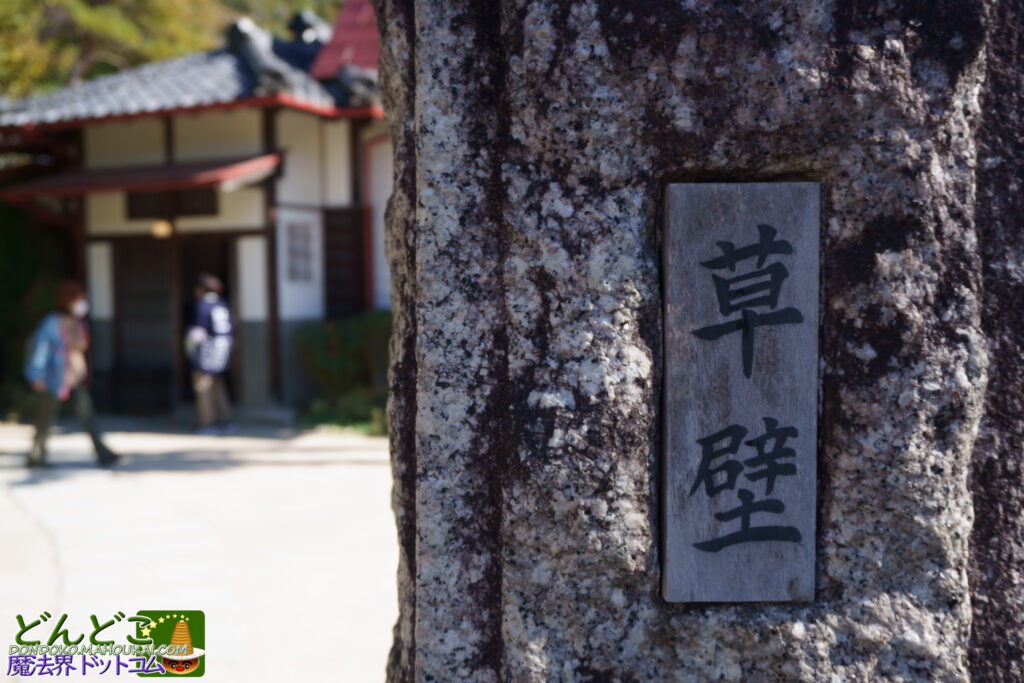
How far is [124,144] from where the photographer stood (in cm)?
1019

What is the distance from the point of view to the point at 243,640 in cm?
322

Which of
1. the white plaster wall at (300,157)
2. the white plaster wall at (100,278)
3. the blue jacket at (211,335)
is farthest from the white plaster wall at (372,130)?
the white plaster wall at (100,278)

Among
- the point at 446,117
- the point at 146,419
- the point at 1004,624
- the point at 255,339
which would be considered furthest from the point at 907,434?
the point at 146,419

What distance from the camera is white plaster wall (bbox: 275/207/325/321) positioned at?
31.0ft

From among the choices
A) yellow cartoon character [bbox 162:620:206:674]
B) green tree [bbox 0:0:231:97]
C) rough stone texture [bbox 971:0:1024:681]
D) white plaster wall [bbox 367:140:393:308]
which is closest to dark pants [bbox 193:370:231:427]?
white plaster wall [bbox 367:140:393:308]

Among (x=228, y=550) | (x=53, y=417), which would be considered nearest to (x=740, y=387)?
(x=228, y=550)

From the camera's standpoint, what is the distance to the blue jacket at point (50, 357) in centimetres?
606

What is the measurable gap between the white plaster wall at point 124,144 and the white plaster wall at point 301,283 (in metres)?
1.95

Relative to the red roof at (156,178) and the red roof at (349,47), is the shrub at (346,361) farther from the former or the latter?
the red roof at (349,47)

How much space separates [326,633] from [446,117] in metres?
2.44

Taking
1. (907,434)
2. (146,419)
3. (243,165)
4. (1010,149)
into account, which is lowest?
(146,419)

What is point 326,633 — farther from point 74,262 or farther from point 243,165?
point 74,262

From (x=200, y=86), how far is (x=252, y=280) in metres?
2.43

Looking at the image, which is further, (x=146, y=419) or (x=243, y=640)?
(x=146, y=419)
